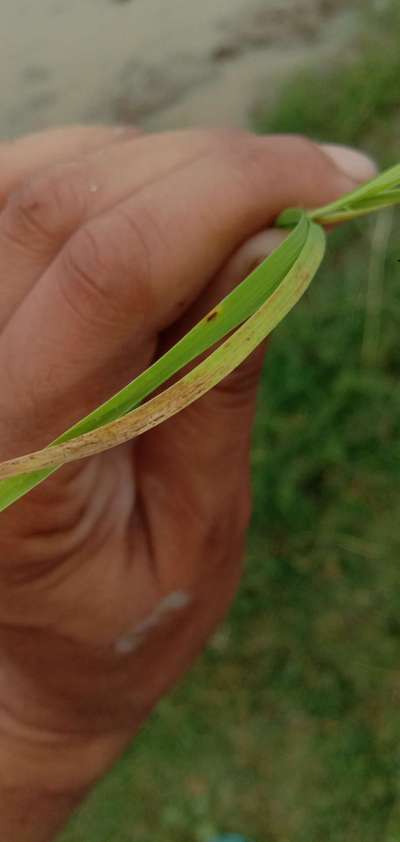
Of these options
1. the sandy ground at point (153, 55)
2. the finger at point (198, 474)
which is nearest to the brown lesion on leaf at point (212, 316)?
the finger at point (198, 474)

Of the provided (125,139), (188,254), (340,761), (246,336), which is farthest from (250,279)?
(340,761)

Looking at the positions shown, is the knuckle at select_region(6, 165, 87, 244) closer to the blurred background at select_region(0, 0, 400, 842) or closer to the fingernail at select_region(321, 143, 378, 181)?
the fingernail at select_region(321, 143, 378, 181)

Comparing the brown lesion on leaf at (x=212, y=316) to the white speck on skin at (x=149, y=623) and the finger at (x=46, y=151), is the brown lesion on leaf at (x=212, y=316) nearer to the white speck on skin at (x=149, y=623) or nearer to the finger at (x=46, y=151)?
the finger at (x=46, y=151)

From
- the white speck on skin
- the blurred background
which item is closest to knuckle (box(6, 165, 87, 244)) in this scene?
the white speck on skin

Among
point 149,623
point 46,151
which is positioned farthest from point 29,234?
point 149,623

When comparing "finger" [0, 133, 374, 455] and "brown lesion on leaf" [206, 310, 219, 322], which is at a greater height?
"brown lesion on leaf" [206, 310, 219, 322]
